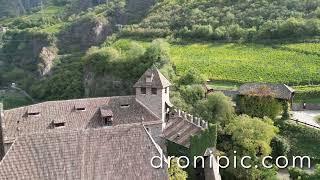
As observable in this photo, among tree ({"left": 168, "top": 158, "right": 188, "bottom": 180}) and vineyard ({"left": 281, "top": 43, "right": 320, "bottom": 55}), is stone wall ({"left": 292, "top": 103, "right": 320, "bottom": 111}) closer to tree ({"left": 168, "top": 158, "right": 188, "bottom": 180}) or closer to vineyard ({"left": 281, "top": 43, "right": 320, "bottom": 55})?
Answer: vineyard ({"left": 281, "top": 43, "right": 320, "bottom": 55})

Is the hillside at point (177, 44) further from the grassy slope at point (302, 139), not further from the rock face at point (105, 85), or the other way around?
the grassy slope at point (302, 139)

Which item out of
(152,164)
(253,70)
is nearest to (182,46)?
(253,70)

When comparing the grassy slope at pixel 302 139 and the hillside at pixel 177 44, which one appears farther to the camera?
the hillside at pixel 177 44

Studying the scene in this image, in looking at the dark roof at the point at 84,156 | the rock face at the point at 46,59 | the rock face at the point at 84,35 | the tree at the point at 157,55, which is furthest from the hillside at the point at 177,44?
the dark roof at the point at 84,156

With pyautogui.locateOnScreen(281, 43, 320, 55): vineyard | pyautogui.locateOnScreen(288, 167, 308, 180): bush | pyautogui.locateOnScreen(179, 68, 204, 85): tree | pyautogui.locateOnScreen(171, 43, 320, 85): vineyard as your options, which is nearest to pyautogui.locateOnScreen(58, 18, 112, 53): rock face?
pyautogui.locateOnScreen(171, 43, 320, 85): vineyard

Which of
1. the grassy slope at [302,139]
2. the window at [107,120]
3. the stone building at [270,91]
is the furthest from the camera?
the stone building at [270,91]

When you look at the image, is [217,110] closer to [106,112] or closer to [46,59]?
[106,112]

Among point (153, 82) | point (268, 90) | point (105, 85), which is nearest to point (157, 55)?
point (105, 85)
